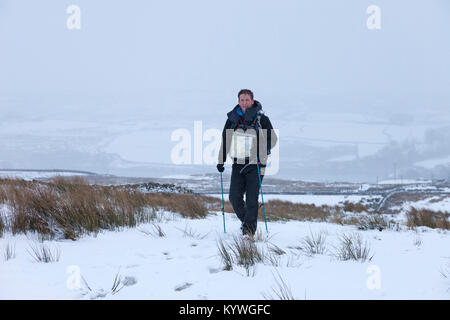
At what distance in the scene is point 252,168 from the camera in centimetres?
479

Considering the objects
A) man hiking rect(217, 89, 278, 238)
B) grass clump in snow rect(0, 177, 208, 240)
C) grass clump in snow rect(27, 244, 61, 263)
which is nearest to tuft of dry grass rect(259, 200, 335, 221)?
man hiking rect(217, 89, 278, 238)

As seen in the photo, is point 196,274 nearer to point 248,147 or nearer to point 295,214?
point 248,147

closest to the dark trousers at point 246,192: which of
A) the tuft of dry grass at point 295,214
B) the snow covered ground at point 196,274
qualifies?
the snow covered ground at point 196,274

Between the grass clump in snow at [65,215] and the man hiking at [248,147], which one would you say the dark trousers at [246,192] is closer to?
the man hiking at [248,147]

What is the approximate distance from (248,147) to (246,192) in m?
0.75

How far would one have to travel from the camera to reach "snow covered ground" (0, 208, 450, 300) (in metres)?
2.29

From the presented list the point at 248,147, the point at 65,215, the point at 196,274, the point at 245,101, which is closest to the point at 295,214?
the point at 248,147

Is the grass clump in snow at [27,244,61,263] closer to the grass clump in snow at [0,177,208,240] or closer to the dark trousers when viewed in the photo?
the grass clump in snow at [0,177,208,240]

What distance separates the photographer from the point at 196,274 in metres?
2.77

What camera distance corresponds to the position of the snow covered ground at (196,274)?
7.52 ft

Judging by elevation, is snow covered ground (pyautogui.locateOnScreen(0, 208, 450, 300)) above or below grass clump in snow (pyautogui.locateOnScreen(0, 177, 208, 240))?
below

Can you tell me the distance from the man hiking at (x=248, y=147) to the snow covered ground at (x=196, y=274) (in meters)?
1.10
